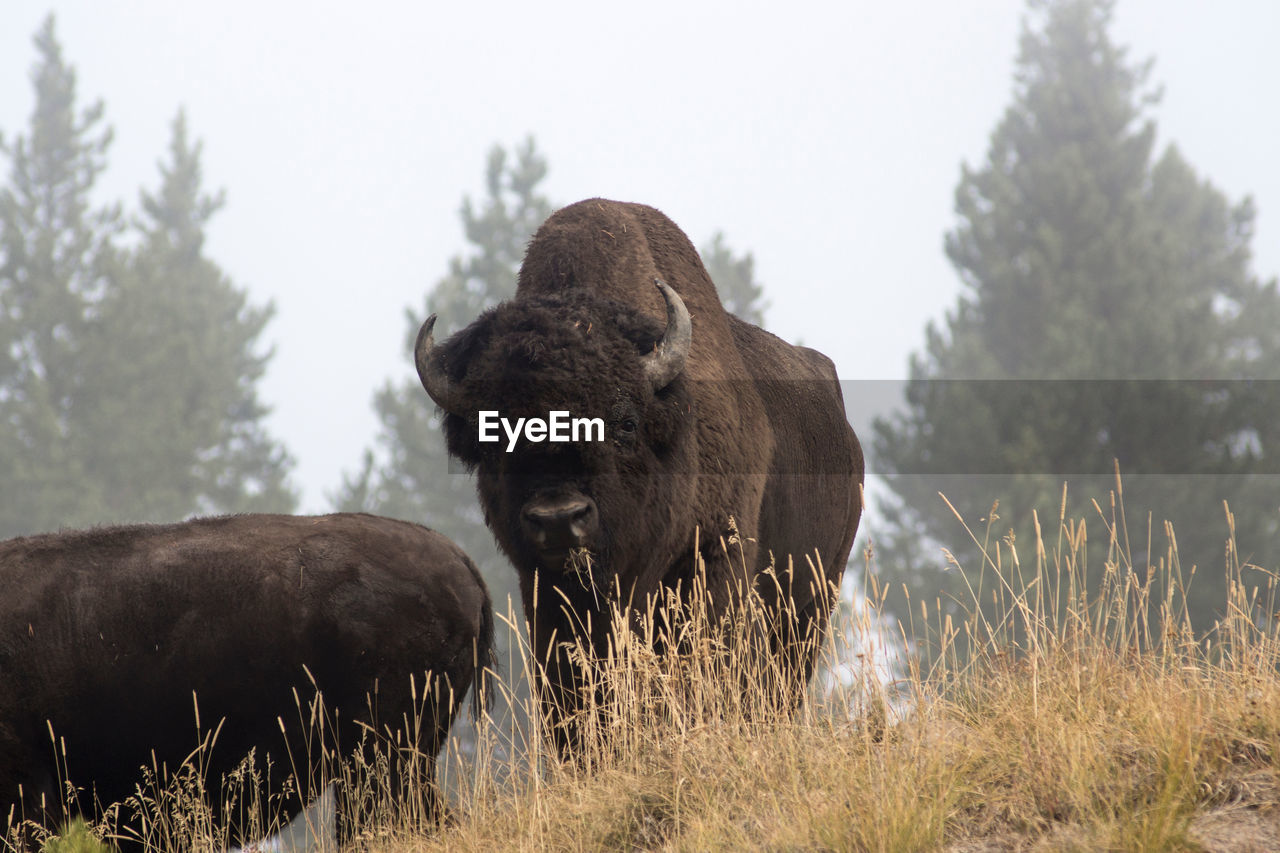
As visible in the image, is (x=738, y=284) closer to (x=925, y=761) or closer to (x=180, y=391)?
(x=180, y=391)

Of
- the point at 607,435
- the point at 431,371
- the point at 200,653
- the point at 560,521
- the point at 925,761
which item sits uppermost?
the point at 431,371

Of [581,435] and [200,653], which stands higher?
[581,435]

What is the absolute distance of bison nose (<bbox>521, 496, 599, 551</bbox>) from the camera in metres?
5.14

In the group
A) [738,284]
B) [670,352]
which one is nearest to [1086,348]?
[738,284]

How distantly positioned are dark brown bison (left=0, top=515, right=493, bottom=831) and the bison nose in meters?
1.18

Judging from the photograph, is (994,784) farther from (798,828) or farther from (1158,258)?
(1158,258)

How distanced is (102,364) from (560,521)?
29882mm

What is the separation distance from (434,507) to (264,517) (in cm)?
2289

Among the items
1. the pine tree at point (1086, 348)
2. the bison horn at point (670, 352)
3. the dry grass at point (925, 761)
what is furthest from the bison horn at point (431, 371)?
the pine tree at point (1086, 348)

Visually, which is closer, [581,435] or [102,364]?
[581,435]

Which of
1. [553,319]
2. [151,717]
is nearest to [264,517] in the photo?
[151,717]

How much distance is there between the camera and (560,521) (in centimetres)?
515

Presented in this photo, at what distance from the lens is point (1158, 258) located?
28.9m

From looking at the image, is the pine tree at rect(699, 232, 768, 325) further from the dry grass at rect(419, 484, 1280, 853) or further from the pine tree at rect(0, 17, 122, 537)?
the dry grass at rect(419, 484, 1280, 853)
